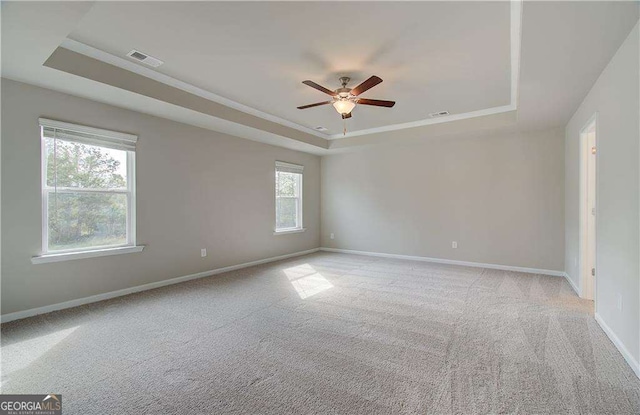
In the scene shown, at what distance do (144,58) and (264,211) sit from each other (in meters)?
3.45

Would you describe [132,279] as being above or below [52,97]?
below

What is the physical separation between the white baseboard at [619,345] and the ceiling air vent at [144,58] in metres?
4.78

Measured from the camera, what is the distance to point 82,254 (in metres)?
3.56

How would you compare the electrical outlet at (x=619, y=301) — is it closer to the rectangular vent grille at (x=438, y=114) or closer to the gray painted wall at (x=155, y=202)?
the rectangular vent grille at (x=438, y=114)

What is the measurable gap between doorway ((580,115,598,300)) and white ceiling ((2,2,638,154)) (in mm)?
574

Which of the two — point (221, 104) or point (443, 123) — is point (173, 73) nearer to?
point (221, 104)

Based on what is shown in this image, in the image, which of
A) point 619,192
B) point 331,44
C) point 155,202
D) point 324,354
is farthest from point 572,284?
point 155,202

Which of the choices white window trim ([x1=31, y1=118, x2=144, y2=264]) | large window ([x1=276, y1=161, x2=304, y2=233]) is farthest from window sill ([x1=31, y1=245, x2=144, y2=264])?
large window ([x1=276, y1=161, x2=304, y2=233])

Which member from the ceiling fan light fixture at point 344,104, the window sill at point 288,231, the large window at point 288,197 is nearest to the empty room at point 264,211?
the ceiling fan light fixture at point 344,104

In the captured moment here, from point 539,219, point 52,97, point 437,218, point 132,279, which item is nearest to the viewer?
point 52,97

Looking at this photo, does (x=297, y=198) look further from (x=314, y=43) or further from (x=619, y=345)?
(x=619, y=345)

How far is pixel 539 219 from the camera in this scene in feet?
16.9

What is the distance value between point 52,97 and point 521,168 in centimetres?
668

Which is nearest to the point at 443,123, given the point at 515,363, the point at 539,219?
the point at 539,219
